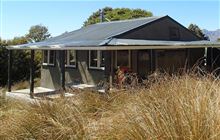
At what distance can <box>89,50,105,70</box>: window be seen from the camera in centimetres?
1942

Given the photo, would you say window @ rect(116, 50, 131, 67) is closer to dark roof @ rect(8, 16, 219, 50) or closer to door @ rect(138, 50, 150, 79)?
door @ rect(138, 50, 150, 79)

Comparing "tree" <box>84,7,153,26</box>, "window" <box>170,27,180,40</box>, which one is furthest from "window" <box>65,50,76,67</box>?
"tree" <box>84,7,153,26</box>

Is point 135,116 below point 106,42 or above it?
below

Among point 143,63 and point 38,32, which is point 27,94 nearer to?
point 143,63

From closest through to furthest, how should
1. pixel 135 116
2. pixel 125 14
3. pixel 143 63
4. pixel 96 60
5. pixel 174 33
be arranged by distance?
pixel 135 116
pixel 96 60
pixel 143 63
pixel 174 33
pixel 125 14

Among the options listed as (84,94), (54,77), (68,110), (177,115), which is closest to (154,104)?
(177,115)

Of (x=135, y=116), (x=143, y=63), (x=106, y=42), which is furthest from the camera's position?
(x=143, y=63)

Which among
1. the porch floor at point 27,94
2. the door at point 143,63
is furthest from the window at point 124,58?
the porch floor at point 27,94

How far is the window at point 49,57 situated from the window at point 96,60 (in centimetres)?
332

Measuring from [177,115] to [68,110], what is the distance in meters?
2.59

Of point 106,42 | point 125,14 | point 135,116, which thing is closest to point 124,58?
point 106,42

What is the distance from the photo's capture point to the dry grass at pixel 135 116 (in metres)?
4.32

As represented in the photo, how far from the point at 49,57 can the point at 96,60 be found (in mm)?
4646

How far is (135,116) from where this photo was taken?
479cm
